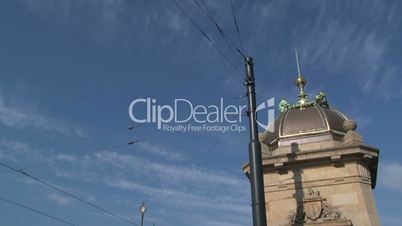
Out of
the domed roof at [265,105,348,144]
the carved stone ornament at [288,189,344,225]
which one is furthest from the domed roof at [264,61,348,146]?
the carved stone ornament at [288,189,344,225]

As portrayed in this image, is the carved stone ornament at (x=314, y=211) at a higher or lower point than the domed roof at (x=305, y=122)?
lower

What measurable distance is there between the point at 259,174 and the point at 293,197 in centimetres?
644

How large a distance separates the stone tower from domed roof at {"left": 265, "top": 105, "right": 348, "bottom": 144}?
0.15 ft

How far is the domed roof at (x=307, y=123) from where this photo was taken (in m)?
17.2

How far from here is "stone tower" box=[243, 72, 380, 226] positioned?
49.2ft

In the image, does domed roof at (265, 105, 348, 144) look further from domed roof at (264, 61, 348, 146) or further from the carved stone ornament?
the carved stone ornament

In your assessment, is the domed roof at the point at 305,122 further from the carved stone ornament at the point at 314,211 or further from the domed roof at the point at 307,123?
the carved stone ornament at the point at 314,211

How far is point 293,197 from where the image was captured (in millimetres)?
15656

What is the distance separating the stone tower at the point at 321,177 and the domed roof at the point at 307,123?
46 millimetres

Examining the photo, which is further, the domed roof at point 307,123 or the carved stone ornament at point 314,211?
the domed roof at point 307,123

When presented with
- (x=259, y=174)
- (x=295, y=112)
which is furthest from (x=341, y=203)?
(x=259, y=174)

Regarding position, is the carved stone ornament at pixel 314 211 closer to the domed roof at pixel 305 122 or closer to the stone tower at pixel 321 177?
the stone tower at pixel 321 177

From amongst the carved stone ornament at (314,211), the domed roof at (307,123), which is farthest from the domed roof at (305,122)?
the carved stone ornament at (314,211)

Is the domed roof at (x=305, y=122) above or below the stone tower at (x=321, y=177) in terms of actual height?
above
